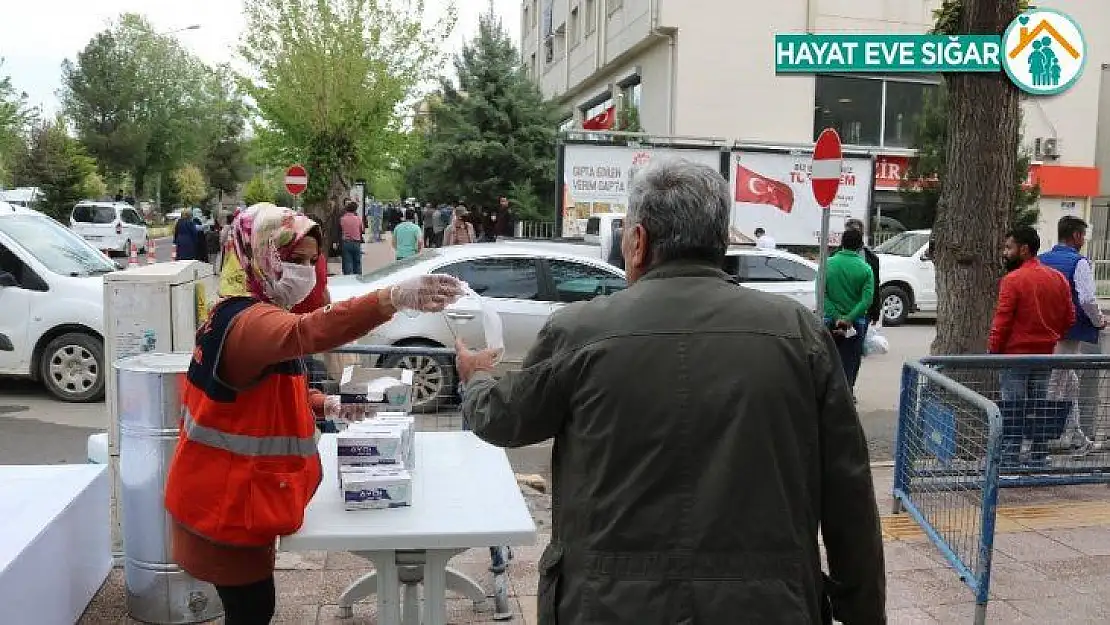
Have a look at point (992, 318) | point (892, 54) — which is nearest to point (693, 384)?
point (892, 54)

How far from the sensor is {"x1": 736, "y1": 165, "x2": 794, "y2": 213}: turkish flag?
20.5 metres

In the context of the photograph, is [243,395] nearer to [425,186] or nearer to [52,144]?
[425,186]

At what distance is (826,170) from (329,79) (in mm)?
20824

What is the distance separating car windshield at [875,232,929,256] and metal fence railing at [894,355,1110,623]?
11.1 metres

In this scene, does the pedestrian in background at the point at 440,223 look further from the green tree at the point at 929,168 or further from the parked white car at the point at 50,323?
the parked white car at the point at 50,323

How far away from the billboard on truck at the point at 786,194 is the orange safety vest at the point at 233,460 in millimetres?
18155

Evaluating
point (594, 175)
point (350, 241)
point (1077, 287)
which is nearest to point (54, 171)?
point (350, 241)

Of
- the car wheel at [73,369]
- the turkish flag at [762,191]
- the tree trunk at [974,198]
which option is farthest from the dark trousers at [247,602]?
the turkish flag at [762,191]

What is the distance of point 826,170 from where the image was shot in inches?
314

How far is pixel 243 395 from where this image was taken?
286 centimetres

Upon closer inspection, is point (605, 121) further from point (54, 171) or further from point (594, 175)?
point (54, 171)

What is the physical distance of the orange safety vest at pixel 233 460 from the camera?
282 centimetres

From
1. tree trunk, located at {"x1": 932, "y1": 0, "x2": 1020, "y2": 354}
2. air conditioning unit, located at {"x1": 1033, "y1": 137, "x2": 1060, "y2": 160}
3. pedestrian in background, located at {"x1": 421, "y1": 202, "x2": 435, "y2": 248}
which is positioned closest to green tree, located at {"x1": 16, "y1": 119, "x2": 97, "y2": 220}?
pedestrian in background, located at {"x1": 421, "y1": 202, "x2": 435, "y2": 248}

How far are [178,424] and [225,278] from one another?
48.8 inches
